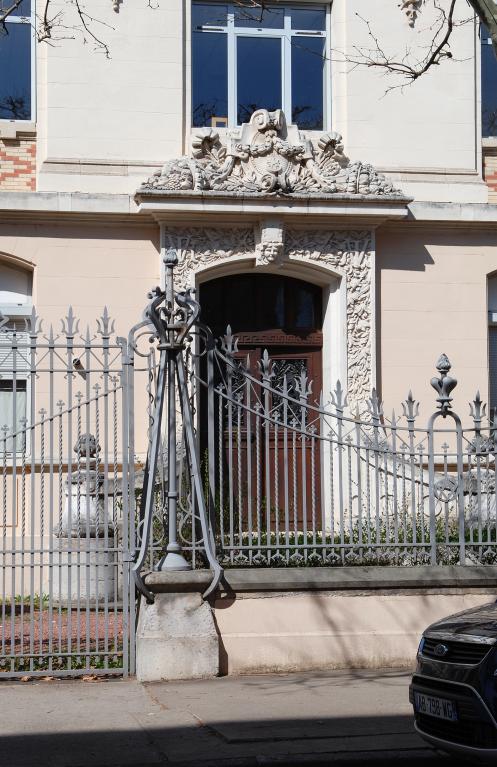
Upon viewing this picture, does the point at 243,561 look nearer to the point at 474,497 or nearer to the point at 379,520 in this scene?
the point at 379,520

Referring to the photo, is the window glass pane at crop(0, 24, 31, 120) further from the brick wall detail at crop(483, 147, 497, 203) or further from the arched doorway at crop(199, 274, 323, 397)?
the brick wall detail at crop(483, 147, 497, 203)

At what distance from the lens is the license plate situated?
21.2 ft

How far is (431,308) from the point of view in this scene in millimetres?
15188

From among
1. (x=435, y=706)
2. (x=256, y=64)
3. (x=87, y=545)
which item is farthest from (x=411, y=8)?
(x=435, y=706)

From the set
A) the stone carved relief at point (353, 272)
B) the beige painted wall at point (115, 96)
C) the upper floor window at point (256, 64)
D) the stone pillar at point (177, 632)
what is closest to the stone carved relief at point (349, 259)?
the stone carved relief at point (353, 272)

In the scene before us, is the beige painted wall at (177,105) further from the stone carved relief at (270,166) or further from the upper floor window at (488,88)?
the stone carved relief at (270,166)

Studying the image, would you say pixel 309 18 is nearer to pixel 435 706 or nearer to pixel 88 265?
pixel 88 265

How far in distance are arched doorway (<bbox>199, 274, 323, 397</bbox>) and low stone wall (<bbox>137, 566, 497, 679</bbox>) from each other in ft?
17.8

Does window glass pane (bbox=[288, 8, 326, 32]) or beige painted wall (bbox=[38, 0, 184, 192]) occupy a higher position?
window glass pane (bbox=[288, 8, 326, 32])

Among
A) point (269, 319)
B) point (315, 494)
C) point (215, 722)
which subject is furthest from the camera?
point (269, 319)

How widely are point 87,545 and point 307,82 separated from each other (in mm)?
8362

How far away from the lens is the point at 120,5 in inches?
582

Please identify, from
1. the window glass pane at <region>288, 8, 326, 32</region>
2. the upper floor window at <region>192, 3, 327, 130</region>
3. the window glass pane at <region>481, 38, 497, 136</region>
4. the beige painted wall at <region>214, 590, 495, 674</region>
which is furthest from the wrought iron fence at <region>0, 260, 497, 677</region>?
the window glass pane at <region>288, 8, 326, 32</region>

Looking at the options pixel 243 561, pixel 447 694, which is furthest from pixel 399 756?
pixel 243 561
